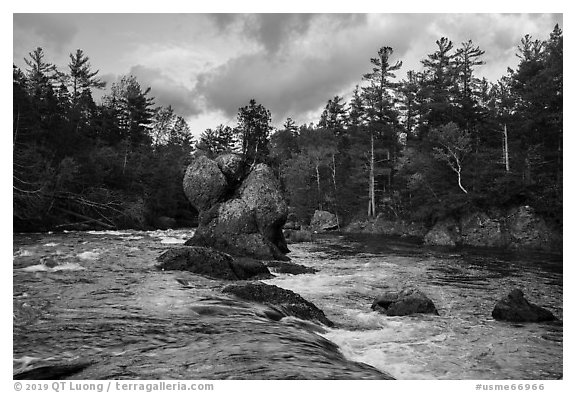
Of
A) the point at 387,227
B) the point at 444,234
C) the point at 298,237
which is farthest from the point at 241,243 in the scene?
the point at 387,227

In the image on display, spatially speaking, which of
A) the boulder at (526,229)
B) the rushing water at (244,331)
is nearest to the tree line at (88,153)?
the rushing water at (244,331)

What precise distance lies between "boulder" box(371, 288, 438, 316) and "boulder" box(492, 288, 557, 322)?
1.09 m

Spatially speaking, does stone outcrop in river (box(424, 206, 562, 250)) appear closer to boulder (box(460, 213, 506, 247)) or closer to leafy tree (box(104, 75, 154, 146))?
boulder (box(460, 213, 506, 247))

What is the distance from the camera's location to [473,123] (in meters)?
28.1

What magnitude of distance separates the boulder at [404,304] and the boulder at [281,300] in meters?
1.42

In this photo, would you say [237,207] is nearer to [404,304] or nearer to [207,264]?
[207,264]

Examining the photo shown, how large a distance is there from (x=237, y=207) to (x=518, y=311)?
10.6 meters

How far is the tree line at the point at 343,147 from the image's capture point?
27.2 ft

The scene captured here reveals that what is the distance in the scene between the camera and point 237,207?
48.9 ft

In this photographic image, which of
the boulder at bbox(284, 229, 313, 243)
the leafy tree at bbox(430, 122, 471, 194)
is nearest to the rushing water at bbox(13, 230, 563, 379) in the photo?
the boulder at bbox(284, 229, 313, 243)

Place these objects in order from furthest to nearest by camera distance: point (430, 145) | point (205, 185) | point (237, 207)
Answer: point (430, 145) → point (205, 185) → point (237, 207)

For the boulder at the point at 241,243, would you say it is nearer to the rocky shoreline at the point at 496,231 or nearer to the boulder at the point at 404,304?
the boulder at the point at 404,304

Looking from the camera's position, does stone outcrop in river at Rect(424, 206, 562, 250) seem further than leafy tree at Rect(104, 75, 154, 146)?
No

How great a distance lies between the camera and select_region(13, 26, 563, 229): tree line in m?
8.29
